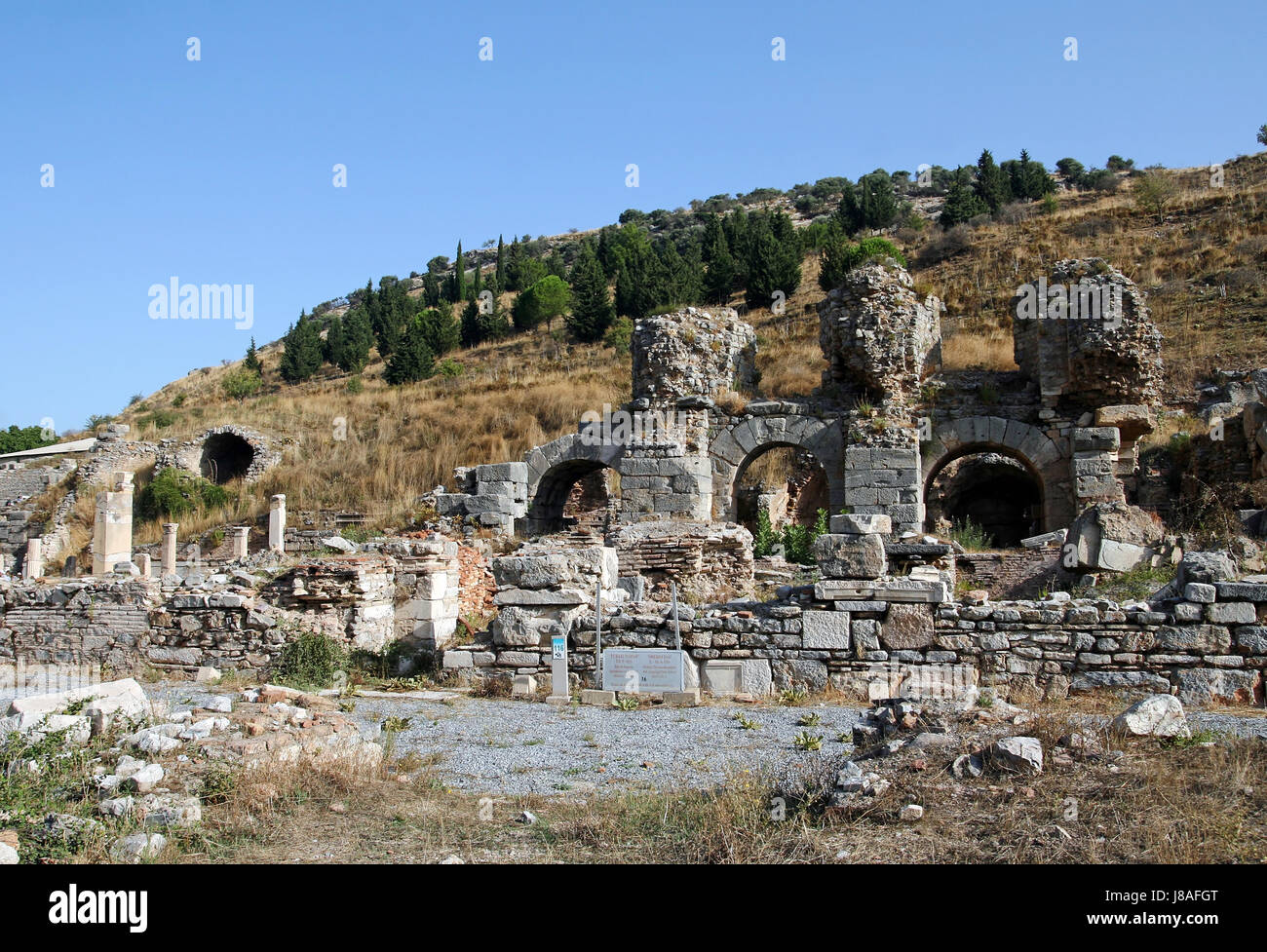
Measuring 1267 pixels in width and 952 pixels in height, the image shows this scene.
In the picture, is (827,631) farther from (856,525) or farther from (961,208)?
(961,208)

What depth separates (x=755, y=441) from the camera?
19781mm

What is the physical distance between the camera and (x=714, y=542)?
47.3 feet

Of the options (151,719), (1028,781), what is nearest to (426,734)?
(151,719)

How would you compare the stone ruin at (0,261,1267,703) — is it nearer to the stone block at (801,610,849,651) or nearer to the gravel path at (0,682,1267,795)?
the stone block at (801,610,849,651)

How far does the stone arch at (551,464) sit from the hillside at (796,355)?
4597mm

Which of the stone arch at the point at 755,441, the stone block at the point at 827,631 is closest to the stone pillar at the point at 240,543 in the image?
the stone arch at the point at 755,441

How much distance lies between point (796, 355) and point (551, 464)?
13.2 m

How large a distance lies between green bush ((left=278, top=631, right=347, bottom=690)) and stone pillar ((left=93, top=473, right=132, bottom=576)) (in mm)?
10074

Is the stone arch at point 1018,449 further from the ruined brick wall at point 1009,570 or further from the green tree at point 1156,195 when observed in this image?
the green tree at point 1156,195

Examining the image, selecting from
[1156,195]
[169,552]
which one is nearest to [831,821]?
[169,552]

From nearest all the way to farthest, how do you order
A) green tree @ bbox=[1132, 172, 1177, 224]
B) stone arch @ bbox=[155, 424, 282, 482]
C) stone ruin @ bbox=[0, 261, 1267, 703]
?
stone ruin @ bbox=[0, 261, 1267, 703], stone arch @ bbox=[155, 424, 282, 482], green tree @ bbox=[1132, 172, 1177, 224]

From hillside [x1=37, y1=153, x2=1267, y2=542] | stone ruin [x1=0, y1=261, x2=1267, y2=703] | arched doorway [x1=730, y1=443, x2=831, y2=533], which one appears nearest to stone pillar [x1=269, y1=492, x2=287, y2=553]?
stone ruin [x1=0, y1=261, x2=1267, y2=703]

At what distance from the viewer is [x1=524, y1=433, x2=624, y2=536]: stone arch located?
19.7 metres

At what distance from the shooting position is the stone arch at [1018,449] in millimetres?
18580
